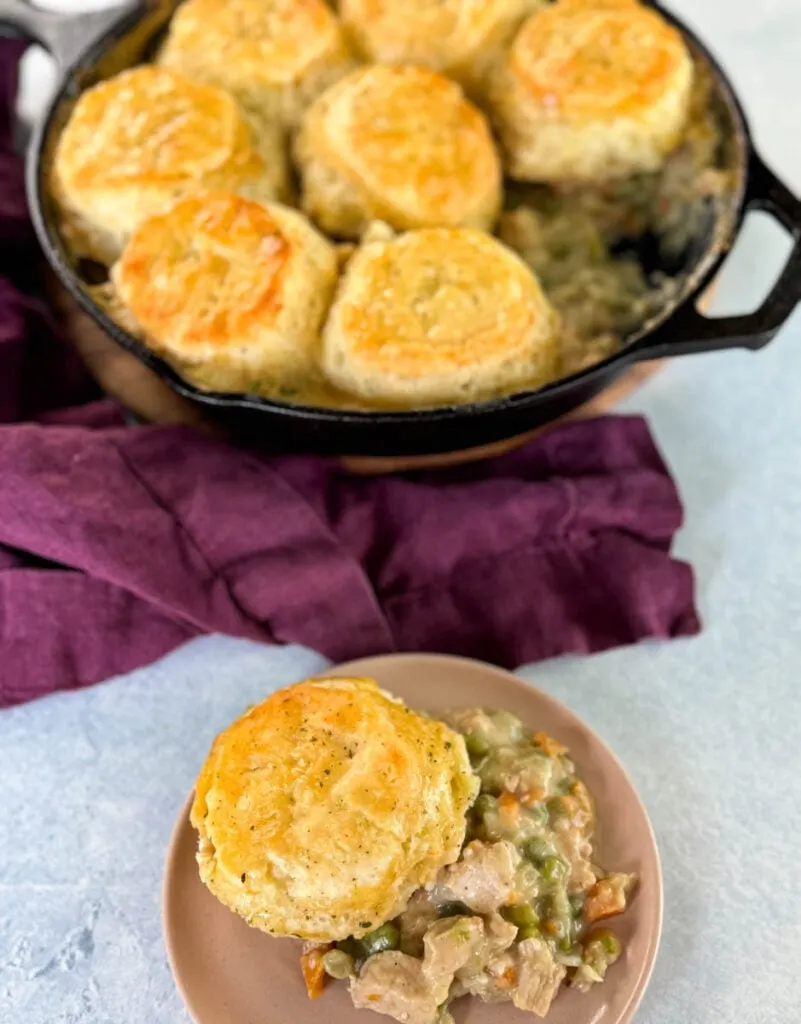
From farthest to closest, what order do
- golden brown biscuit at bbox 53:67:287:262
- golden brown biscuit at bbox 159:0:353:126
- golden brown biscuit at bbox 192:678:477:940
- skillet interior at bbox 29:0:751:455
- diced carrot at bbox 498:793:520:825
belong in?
golden brown biscuit at bbox 159:0:353:126 < golden brown biscuit at bbox 53:67:287:262 < skillet interior at bbox 29:0:751:455 < diced carrot at bbox 498:793:520:825 < golden brown biscuit at bbox 192:678:477:940

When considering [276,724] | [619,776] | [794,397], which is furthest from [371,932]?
[794,397]

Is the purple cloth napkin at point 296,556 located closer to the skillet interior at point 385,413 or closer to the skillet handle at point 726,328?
the skillet interior at point 385,413

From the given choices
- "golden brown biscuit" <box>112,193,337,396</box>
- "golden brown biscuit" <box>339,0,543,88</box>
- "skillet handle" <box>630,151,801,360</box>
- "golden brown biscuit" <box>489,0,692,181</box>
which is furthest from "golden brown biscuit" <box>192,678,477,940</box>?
"golden brown biscuit" <box>339,0,543,88</box>

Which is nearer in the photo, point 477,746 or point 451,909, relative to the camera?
point 451,909

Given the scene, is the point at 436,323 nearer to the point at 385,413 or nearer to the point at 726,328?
the point at 385,413

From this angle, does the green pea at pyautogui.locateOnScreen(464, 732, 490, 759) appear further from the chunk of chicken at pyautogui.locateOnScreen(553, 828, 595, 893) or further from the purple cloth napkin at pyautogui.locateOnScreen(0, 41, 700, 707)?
the purple cloth napkin at pyautogui.locateOnScreen(0, 41, 700, 707)

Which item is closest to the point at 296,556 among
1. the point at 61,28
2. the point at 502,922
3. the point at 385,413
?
the point at 385,413
